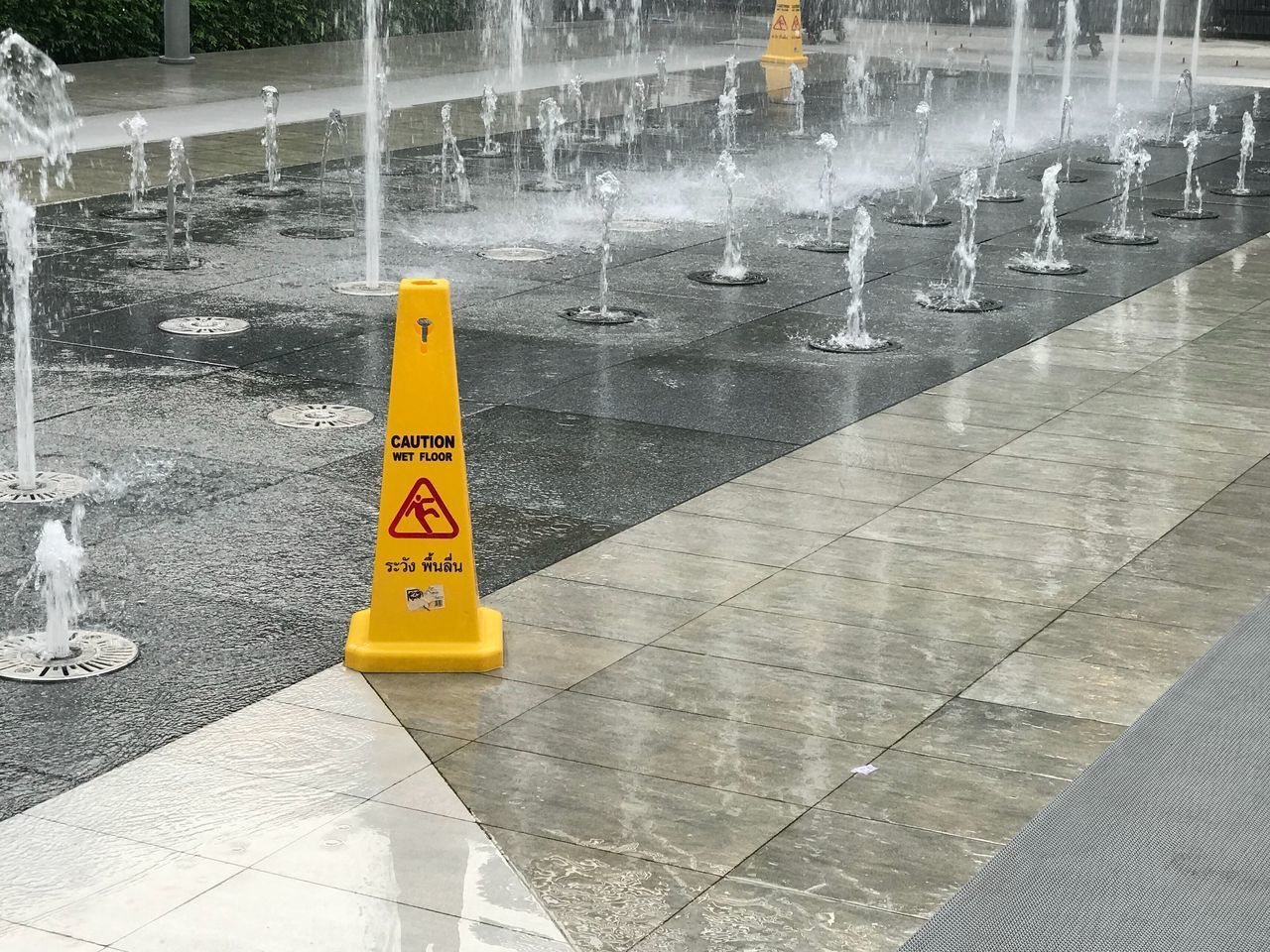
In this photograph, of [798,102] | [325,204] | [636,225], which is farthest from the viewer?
[798,102]

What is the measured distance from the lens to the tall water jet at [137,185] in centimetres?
1302

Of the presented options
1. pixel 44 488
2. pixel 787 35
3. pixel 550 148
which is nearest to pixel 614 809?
pixel 44 488

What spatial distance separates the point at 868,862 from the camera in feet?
14.3

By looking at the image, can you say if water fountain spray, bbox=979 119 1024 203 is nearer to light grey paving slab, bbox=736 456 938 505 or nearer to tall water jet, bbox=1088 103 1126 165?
tall water jet, bbox=1088 103 1126 165

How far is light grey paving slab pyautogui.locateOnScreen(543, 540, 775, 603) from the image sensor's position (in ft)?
20.2

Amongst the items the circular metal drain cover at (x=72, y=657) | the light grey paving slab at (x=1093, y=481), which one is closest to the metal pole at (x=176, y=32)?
the light grey paving slab at (x=1093, y=481)

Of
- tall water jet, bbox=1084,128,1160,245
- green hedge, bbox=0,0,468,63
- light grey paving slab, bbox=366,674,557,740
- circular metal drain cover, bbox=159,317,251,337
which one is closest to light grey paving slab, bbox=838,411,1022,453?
light grey paving slab, bbox=366,674,557,740

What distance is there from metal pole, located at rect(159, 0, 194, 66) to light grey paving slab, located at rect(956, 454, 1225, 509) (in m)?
17.7

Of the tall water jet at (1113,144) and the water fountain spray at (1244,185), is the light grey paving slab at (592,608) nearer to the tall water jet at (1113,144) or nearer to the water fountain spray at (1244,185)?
the water fountain spray at (1244,185)

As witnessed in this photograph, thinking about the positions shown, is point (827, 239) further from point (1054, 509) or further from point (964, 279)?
point (1054, 509)

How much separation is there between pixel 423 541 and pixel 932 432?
130 inches

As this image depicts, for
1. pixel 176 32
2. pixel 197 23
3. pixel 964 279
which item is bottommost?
pixel 964 279

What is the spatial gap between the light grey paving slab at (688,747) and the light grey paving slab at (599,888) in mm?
465

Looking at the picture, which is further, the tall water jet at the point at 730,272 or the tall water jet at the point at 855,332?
the tall water jet at the point at 730,272
